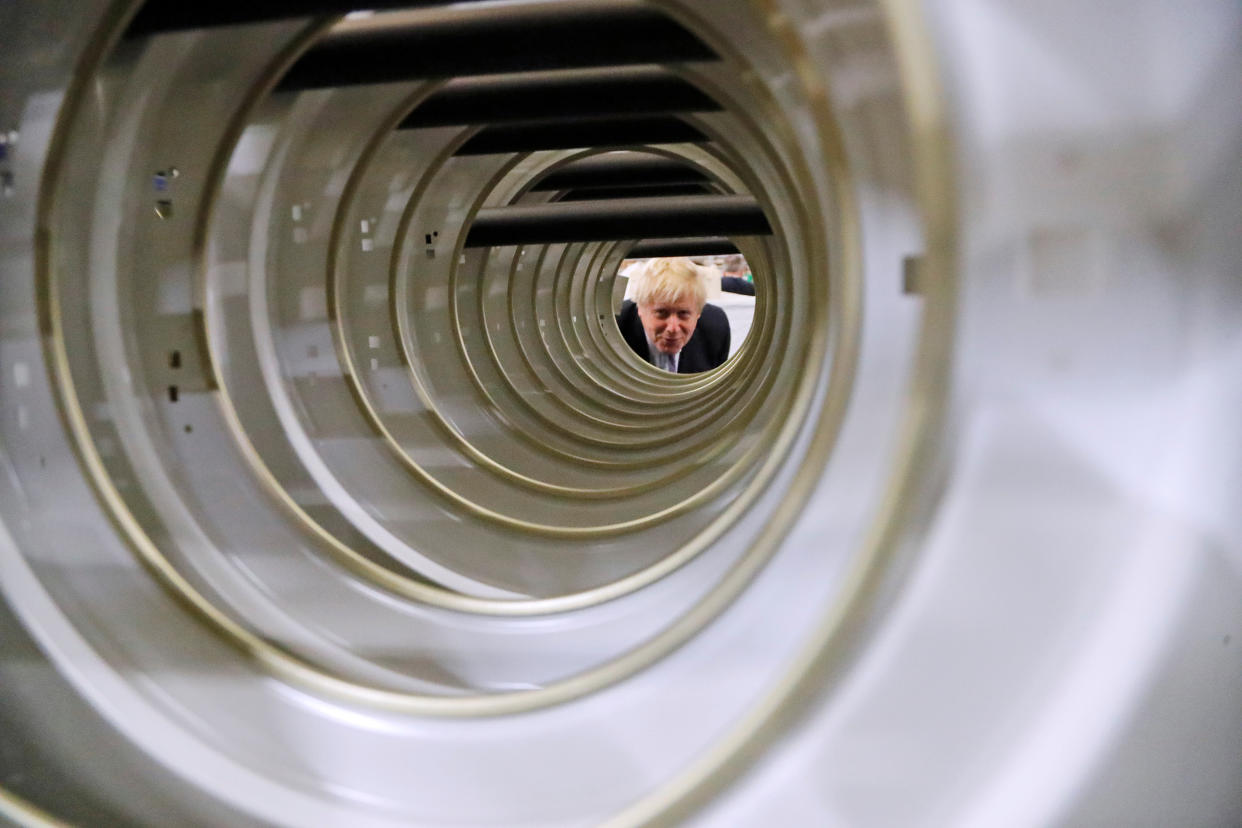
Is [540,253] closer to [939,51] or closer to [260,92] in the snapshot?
[260,92]

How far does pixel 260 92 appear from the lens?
1.01 m

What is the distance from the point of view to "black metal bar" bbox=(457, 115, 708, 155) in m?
1.50

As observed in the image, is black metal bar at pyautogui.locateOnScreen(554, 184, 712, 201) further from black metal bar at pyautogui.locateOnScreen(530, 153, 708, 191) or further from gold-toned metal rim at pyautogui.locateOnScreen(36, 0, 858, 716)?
gold-toned metal rim at pyautogui.locateOnScreen(36, 0, 858, 716)

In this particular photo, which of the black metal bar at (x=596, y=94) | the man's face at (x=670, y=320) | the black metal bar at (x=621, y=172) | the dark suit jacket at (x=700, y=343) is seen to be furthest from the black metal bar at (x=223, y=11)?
the dark suit jacket at (x=700, y=343)

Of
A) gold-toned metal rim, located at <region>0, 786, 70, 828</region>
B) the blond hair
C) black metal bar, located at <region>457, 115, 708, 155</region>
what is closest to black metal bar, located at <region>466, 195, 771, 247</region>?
black metal bar, located at <region>457, 115, 708, 155</region>

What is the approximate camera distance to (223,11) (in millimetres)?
841

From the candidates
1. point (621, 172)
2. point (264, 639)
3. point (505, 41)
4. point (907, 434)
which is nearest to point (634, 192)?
point (621, 172)

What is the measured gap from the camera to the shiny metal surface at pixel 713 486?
38 cm

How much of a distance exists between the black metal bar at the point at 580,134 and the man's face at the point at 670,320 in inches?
96.3

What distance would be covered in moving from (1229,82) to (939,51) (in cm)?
11

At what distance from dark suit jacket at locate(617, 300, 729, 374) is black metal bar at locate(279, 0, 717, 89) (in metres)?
3.73

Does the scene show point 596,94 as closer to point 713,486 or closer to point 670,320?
point 713,486

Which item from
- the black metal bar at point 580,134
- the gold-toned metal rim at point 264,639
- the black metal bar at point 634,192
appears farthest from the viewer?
the black metal bar at point 634,192

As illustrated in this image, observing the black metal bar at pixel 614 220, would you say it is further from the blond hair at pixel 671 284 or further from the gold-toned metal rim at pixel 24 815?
the blond hair at pixel 671 284
